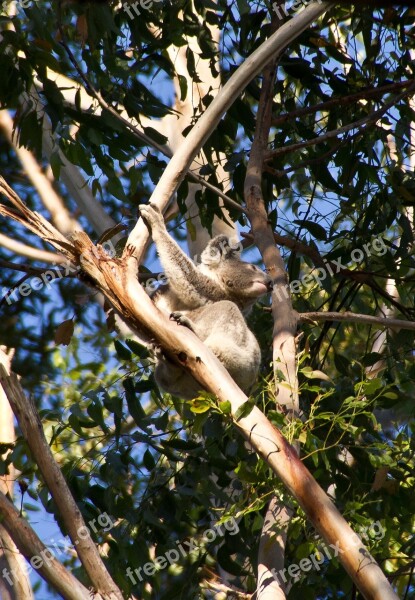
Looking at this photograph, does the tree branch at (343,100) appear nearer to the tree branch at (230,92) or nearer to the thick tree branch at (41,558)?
the tree branch at (230,92)

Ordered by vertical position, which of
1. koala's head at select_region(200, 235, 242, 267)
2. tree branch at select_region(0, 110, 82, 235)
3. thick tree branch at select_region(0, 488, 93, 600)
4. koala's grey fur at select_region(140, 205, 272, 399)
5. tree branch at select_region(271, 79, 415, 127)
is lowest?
thick tree branch at select_region(0, 488, 93, 600)

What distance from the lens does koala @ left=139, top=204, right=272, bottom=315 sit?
3350mm

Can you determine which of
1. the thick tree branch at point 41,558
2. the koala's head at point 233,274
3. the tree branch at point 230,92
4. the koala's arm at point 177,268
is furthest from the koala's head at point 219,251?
the thick tree branch at point 41,558

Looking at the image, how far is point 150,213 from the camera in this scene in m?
2.98

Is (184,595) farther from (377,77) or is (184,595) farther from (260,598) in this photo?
(377,77)

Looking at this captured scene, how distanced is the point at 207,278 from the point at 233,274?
155 millimetres

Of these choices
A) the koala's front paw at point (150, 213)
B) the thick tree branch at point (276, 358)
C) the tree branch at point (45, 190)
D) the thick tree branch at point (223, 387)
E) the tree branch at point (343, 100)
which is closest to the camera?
the thick tree branch at point (223, 387)

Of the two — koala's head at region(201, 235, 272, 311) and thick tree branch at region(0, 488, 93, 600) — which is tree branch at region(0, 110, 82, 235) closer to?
koala's head at region(201, 235, 272, 311)

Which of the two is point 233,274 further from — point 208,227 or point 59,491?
point 59,491

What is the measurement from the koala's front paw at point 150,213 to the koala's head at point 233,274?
0.86 meters

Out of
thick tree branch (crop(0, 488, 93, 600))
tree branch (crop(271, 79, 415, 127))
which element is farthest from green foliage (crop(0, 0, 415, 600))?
thick tree branch (crop(0, 488, 93, 600))

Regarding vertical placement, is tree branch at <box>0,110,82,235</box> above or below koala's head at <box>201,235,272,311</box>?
above

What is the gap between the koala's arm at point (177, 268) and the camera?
9.94 feet

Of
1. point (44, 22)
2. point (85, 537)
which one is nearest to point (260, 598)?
point (85, 537)
